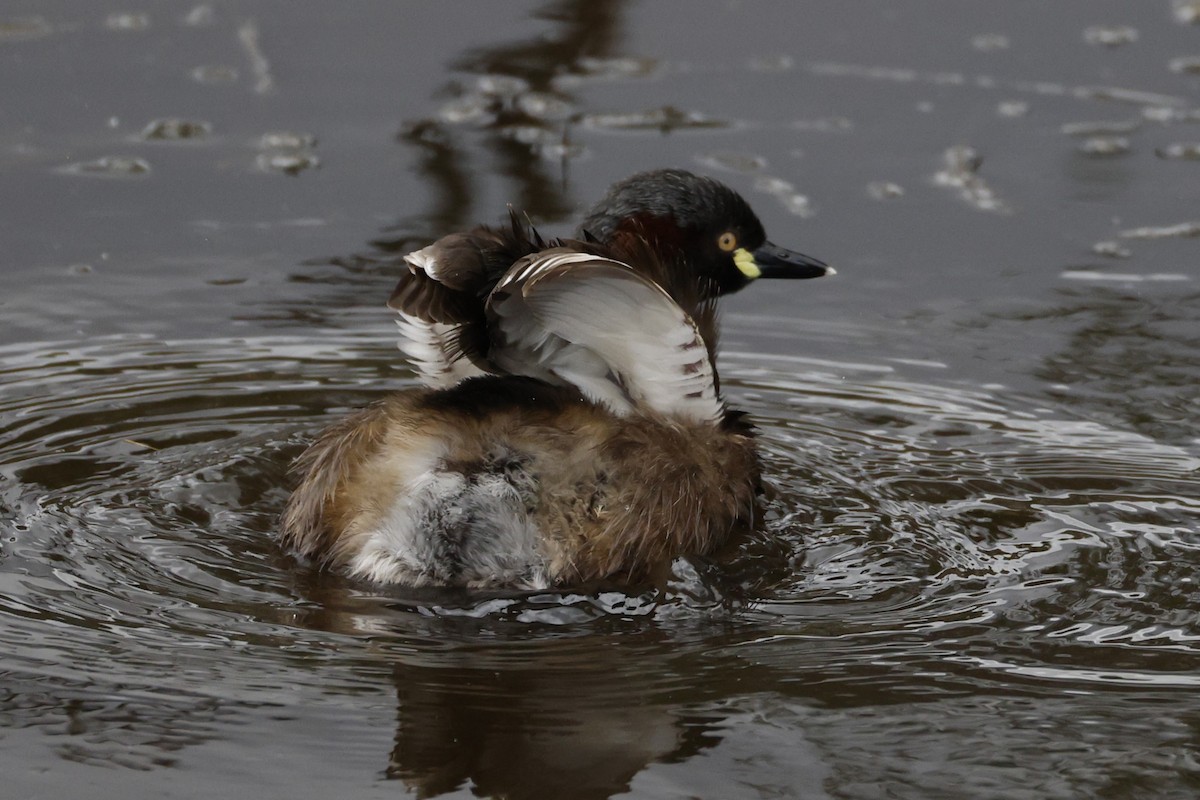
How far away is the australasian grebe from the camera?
434 cm

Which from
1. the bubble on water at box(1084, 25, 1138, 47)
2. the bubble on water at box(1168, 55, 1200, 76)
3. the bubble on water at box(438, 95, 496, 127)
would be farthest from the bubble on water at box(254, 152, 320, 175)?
the bubble on water at box(1168, 55, 1200, 76)

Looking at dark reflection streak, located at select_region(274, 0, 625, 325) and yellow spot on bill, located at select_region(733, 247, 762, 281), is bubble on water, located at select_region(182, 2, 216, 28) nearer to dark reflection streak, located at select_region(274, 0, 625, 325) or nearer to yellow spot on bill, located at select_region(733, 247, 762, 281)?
dark reflection streak, located at select_region(274, 0, 625, 325)

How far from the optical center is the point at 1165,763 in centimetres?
357

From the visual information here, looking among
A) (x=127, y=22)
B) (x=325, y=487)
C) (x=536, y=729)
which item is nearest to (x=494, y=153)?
(x=127, y=22)

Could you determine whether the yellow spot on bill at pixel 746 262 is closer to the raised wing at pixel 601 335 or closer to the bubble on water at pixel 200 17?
the raised wing at pixel 601 335

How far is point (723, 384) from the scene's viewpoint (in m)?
6.22

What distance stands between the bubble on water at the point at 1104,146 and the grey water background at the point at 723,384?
0.02m

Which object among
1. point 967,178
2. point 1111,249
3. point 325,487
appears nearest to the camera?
point 325,487

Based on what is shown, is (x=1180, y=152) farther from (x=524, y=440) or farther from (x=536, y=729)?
(x=536, y=729)

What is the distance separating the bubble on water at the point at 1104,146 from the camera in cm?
824

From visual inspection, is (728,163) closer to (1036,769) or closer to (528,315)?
(528,315)

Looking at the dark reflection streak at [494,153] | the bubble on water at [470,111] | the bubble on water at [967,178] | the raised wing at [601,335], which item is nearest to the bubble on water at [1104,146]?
the bubble on water at [967,178]

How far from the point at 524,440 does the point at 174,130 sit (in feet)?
14.8

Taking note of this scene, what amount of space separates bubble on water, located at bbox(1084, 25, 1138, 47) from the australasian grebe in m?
5.35
